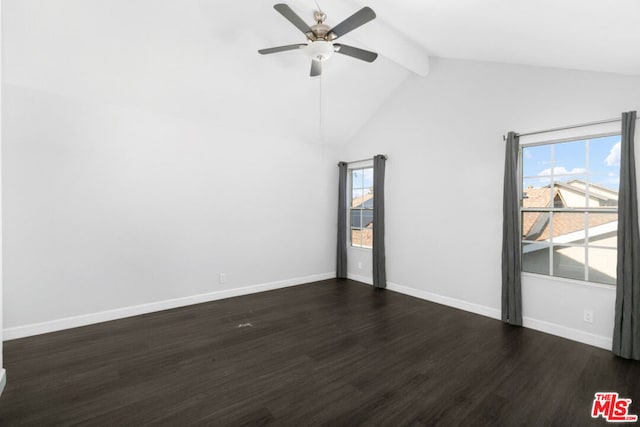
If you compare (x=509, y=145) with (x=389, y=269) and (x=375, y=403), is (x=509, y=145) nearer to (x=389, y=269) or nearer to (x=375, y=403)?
(x=389, y=269)

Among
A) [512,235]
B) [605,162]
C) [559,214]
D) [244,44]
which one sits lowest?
[512,235]

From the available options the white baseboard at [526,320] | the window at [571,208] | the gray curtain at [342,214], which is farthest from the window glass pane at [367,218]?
the window at [571,208]

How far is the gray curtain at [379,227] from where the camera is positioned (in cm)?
499

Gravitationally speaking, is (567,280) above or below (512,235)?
below

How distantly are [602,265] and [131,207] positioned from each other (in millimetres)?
5226

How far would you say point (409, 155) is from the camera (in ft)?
15.5

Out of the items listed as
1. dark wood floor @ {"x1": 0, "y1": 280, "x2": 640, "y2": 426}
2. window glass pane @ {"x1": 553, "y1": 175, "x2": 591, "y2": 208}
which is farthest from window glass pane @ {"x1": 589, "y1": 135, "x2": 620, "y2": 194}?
dark wood floor @ {"x1": 0, "y1": 280, "x2": 640, "y2": 426}

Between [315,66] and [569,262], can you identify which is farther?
[569,262]

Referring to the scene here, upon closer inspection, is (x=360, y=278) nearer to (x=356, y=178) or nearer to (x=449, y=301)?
(x=449, y=301)

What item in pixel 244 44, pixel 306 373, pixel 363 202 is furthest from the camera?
pixel 363 202

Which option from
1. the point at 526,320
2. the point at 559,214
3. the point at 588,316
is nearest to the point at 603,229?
the point at 559,214

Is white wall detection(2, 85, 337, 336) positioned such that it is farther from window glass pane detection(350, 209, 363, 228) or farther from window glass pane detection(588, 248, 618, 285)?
window glass pane detection(588, 248, 618, 285)

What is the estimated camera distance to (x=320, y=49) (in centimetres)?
263

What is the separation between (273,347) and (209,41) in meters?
3.23
